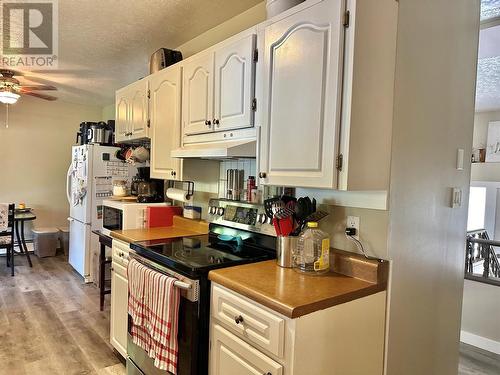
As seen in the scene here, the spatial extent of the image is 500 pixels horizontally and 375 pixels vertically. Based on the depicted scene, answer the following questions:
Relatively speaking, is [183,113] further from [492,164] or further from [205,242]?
[492,164]

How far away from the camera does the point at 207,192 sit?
2.79 m

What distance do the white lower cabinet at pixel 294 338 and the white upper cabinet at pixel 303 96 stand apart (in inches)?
21.6

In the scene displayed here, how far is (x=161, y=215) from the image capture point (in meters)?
3.01

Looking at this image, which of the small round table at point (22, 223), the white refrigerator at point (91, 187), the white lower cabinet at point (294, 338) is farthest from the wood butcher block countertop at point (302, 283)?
the small round table at point (22, 223)

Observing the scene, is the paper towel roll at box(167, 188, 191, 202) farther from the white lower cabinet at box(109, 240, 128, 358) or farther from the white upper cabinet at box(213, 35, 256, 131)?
the white upper cabinet at box(213, 35, 256, 131)

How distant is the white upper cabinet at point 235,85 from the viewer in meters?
1.96

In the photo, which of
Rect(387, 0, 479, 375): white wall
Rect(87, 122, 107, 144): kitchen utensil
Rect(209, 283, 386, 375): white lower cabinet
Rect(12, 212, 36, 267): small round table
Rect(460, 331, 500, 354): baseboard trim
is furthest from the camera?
Rect(12, 212, 36, 267): small round table

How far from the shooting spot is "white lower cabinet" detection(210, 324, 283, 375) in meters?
1.35

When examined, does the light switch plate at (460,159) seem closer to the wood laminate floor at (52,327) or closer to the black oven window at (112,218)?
the black oven window at (112,218)

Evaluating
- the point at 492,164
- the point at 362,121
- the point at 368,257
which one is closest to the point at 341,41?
the point at 362,121

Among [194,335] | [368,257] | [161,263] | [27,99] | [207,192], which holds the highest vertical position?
[27,99]

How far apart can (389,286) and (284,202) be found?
629 mm

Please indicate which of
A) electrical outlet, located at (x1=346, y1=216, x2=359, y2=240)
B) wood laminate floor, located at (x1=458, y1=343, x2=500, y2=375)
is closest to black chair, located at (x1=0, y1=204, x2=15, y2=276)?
electrical outlet, located at (x1=346, y1=216, x2=359, y2=240)

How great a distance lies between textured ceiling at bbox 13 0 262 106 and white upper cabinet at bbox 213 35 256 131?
1.71 feet
